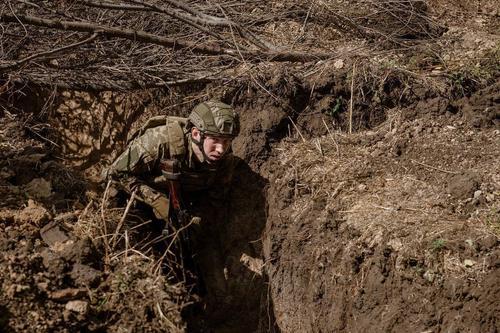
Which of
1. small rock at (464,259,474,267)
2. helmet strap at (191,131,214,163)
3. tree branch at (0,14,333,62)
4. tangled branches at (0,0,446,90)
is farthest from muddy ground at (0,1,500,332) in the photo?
helmet strap at (191,131,214,163)

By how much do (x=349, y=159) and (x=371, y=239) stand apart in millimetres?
950

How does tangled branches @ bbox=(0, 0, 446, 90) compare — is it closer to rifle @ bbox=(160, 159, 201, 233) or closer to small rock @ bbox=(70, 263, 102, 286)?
rifle @ bbox=(160, 159, 201, 233)

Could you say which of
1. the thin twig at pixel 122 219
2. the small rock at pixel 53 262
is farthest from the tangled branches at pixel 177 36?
the small rock at pixel 53 262

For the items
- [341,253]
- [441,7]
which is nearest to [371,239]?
[341,253]

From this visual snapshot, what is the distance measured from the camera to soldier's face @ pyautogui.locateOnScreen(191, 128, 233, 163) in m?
4.48

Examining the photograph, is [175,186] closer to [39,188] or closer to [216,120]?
[216,120]

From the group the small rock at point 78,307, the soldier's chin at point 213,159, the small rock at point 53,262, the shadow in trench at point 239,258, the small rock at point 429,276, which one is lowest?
the shadow in trench at point 239,258

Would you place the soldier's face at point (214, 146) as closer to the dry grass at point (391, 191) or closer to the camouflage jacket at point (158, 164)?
the camouflage jacket at point (158, 164)

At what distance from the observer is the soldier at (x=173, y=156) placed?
4449mm

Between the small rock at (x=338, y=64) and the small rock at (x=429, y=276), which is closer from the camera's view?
the small rock at (x=429, y=276)

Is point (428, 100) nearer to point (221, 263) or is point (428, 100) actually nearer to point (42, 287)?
point (221, 263)

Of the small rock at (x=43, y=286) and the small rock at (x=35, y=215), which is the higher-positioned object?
the small rock at (x=35, y=215)

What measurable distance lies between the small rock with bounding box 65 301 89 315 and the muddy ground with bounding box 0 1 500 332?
0.01 meters

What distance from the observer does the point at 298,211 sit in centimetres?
495
